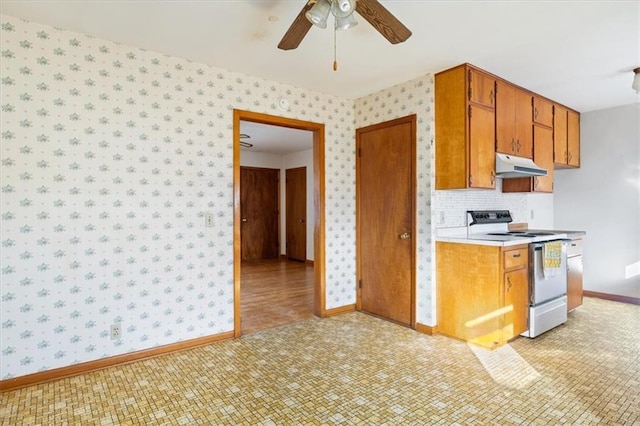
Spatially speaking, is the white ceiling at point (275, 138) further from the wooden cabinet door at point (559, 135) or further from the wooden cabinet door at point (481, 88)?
the wooden cabinet door at point (559, 135)

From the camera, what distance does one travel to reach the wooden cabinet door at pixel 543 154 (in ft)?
12.6

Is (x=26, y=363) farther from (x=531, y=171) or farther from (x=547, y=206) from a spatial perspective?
(x=547, y=206)

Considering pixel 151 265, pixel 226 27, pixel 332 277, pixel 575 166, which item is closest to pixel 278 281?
pixel 332 277

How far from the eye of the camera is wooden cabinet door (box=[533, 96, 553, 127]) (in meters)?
3.84

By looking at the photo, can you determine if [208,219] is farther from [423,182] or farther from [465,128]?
[465,128]

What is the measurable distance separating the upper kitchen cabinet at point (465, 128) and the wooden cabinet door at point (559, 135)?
4.76 ft

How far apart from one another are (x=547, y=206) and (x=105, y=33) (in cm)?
537

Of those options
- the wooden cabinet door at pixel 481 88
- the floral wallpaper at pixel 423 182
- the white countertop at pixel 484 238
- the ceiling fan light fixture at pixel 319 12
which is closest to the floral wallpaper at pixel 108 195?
the floral wallpaper at pixel 423 182

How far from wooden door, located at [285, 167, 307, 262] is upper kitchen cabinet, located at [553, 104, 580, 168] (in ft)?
14.9

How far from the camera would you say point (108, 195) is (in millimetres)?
2623

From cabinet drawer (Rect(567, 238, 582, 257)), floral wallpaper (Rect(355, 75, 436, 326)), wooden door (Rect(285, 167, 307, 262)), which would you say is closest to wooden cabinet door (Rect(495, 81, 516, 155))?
floral wallpaper (Rect(355, 75, 436, 326))

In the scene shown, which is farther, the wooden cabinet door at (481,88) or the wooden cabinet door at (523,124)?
the wooden cabinet door at (523,124)

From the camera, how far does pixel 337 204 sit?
12.9 ft

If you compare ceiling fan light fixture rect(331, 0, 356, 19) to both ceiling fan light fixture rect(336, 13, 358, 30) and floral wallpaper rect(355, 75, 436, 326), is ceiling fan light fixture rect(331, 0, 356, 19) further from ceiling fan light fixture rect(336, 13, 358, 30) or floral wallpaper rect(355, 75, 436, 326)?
floral wallpaper rect(355, 75, 436, 326)
